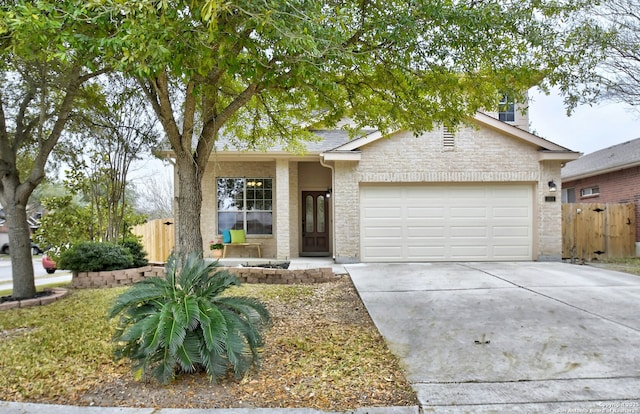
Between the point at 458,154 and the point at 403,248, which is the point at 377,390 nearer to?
the point at 403,248

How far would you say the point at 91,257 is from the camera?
8.25 meters

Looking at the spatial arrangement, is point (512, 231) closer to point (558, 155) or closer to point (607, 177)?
point (558, 155)

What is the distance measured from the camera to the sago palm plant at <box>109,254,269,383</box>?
10.6 feet

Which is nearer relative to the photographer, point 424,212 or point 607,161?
point 424,212

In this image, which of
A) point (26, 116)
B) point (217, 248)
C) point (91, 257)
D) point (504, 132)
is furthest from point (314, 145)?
point (26, 116)

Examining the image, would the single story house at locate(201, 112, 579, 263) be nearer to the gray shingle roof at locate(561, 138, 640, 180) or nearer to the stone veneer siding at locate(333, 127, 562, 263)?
the stone veneer siding at locate(333, 127, 562, 263)

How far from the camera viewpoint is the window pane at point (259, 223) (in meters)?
12.5

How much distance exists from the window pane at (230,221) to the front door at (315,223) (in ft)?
7.06

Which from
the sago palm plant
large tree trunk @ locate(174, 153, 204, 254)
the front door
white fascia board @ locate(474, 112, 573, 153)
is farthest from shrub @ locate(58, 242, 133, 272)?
white fascia board @ locate(474, 112, 573, 153)

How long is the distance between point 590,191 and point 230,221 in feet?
48.2

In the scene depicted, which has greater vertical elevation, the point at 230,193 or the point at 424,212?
the point at 230,193

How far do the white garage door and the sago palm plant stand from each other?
749 centimetres

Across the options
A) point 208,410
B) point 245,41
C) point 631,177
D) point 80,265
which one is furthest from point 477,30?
point 631,177

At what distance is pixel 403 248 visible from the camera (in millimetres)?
10844
